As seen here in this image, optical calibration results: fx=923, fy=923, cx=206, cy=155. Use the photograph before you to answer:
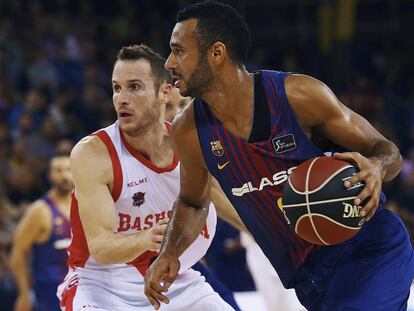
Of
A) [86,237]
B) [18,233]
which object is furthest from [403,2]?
[86,237]

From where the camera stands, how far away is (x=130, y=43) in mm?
12789

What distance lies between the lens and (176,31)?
389 cm

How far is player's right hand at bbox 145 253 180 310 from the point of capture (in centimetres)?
386

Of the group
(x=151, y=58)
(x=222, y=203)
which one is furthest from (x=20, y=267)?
(x=151, y=58)

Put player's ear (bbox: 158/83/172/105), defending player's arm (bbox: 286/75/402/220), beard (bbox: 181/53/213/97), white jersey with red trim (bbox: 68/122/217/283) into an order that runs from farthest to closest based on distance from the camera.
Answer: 1. player's ear (bbox: 158/83/172/105)
2. white jersey with red trim (bbox: 68/122/217/283)
3. beard (bbox: 181/53/213/97)
4. defending player's arm (bbox: 286/75/402/220)

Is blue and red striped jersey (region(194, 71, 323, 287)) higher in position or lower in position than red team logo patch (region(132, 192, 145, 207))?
higher

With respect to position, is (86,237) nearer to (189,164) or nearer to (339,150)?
(189,164)

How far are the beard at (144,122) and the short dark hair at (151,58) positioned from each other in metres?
0.11

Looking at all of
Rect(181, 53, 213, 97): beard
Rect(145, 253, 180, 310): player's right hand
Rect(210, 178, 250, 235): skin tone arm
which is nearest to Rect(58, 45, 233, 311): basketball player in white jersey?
Rect(210, 178, 250, 235): skin tone arm

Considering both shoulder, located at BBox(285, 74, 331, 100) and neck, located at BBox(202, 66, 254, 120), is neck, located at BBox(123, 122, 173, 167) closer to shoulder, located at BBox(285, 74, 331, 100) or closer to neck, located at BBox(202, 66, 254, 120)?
neck, located at BBox(202, 66, 254, 120)

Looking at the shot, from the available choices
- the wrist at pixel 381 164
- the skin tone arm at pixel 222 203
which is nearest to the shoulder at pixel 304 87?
the wrist at pixel 381 164

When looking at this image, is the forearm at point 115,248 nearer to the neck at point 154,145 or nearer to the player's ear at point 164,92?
the neck at point 154,145

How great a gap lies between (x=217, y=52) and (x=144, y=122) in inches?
34.6

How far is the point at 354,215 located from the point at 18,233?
5013 mm
